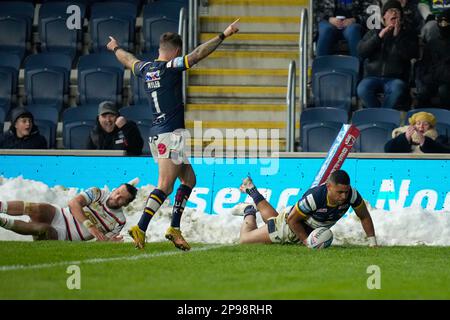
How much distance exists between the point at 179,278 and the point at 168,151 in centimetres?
290

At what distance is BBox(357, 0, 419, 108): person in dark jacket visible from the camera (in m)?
18.7

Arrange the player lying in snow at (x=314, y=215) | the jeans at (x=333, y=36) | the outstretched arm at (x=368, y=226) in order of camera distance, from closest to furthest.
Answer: the player lying in snow at (x=314, y=215), the outstretched arm at (x=368, y=226), the jeans at (x=333, y=36)

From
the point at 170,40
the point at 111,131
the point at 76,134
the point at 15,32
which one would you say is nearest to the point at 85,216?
the point at 170,40

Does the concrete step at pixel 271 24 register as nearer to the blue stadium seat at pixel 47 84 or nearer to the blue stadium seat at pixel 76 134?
the blue stadium seat at pixel 47 84

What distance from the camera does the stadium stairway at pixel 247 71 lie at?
19.4m

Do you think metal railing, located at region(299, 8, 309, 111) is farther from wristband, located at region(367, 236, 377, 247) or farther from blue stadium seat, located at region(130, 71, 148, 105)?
wristband, located at region(367, 236, 377, 247)

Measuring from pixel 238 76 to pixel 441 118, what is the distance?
11.6 feet

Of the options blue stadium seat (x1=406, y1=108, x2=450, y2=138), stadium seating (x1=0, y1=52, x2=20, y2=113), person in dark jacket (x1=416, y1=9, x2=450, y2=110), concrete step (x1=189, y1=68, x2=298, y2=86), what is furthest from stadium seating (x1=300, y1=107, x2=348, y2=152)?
stadium seating (x1=0, y1=52, x2=20, y2=113)

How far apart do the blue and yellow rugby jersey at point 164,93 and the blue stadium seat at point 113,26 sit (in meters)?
7.02

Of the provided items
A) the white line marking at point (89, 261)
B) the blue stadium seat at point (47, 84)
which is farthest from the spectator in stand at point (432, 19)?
the white line marking at point (89, 261)

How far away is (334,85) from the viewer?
62.6 ft

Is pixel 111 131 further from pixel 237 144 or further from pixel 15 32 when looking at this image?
pixel 15 32
